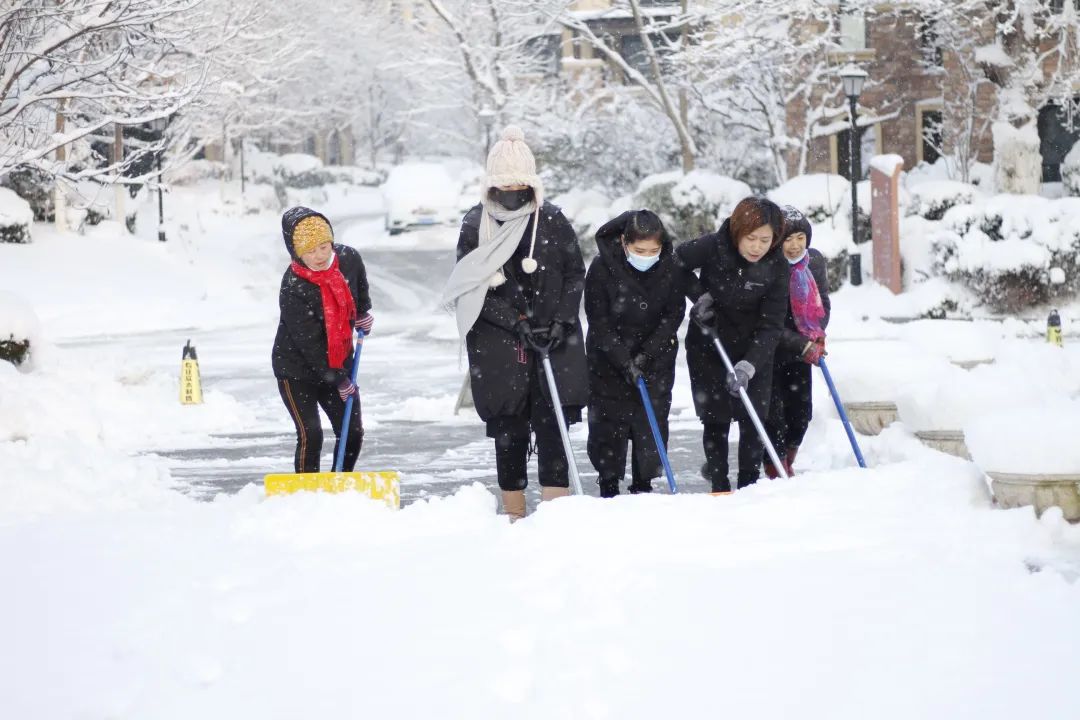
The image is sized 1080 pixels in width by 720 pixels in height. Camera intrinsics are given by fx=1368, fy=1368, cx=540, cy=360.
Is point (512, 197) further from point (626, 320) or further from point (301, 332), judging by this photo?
point (301, 332)

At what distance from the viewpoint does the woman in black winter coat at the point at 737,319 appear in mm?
6504

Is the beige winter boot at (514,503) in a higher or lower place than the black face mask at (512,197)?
lower

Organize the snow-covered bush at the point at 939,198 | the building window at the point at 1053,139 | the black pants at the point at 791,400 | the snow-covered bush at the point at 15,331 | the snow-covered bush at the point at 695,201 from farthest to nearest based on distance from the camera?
the building window at the point at 1053,139, the snow-covered bush at the point at 695,201, the snow-covered bush at the point at 939,198, the snow-covered bush at the point at 15,331, the black pants at the point at 791,400

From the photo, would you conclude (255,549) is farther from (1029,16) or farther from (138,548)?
(1029,16)

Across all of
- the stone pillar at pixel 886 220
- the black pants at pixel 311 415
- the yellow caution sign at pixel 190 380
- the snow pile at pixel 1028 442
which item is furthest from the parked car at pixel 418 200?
the snow pile at pixel 1028 442

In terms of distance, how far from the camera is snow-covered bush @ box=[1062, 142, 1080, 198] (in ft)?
82.5

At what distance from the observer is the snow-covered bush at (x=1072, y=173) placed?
25156 millimetres

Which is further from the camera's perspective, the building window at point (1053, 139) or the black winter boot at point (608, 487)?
the building window at point (1053, 139)

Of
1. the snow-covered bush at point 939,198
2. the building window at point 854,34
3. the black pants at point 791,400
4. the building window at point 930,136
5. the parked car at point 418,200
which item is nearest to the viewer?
the black pants at point 791,400

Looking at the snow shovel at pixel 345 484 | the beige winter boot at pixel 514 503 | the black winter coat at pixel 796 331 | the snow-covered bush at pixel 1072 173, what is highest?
the snow-covered bush at pixel 1072 173

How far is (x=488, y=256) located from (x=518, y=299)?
25 centimetres

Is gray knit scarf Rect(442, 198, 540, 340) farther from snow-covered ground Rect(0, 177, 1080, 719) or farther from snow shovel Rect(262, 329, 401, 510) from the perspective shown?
snow-covered ground Rect(0, 177, 1080, 719)

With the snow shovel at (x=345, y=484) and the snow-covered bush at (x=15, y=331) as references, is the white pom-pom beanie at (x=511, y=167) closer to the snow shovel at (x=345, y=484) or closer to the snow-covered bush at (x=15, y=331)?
the snow shovel at (x=345, y=484)

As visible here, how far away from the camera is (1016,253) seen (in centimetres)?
2109
